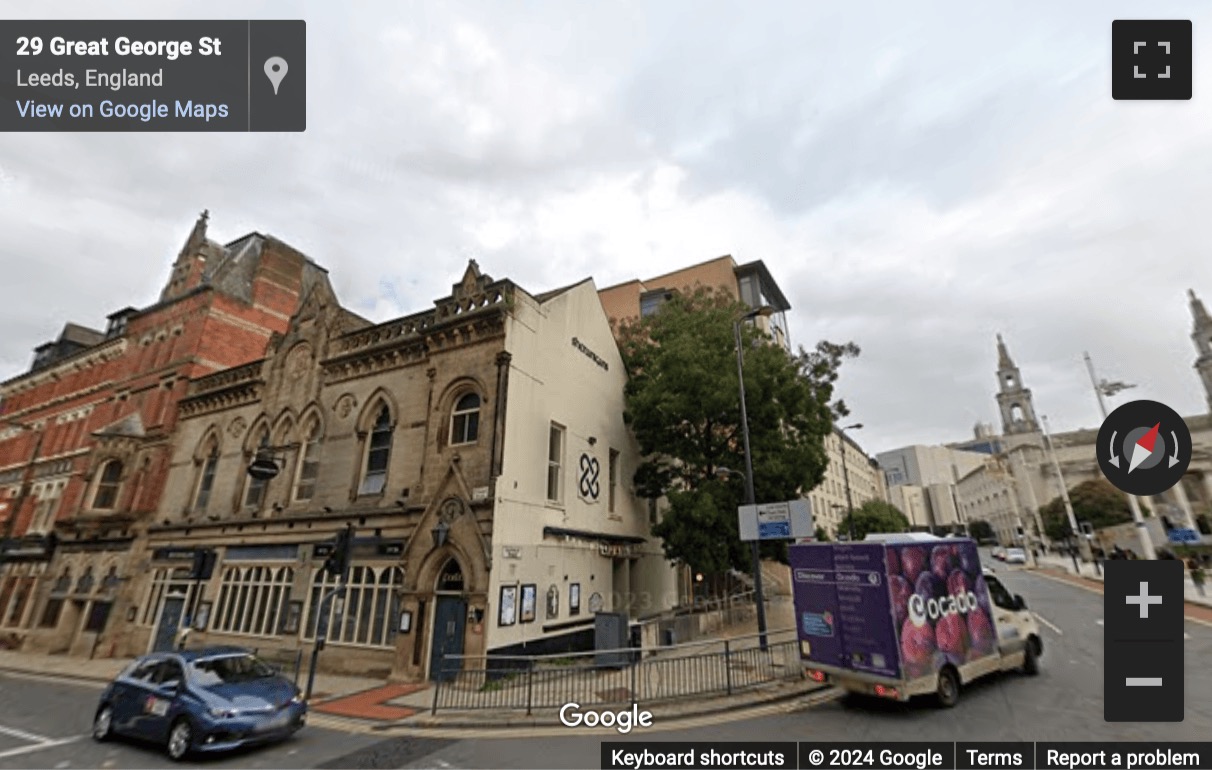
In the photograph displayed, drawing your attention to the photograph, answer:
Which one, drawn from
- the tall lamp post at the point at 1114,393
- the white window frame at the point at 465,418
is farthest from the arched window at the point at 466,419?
the tall lamp post at the point at 1114,393

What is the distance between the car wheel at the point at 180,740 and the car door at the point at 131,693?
1154 mm

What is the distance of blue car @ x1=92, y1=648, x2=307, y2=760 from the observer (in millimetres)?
8312

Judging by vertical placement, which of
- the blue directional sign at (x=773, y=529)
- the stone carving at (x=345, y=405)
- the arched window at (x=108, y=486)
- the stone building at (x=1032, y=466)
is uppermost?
the stone building at (x=1032, y=466)

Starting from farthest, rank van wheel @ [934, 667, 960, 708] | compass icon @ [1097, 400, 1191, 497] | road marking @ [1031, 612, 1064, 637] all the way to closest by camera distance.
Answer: road marking @ [1031, 612, 1064, 637] < van wheel @ [934, 667, 960, 708] < compass icon @ [1097, 400, 1191, 497]

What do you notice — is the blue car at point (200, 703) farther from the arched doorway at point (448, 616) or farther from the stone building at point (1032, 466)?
the stone building at point (1032, 466)

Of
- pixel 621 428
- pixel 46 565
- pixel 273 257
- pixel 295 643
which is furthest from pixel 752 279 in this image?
pixel 46 565

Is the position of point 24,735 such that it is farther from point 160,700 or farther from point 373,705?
point 373,705

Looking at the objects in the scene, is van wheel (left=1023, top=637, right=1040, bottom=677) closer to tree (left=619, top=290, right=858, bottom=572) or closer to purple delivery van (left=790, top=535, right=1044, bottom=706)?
purple delivery van (left=790, top=535, right=1044, bottom=706)

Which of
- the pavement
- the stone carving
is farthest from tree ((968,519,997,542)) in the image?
the stone carving

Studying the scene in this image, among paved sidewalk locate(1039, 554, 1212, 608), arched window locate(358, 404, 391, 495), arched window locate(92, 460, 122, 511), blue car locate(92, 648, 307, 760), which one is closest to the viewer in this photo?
blue car locate(92, 648, 307, 760)

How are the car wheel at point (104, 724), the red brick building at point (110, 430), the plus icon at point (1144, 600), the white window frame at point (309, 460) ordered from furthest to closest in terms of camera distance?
the red brick building at point (110, 430) < the white window frame at point (309, 460) < the car wheel at point (104, 724) < the plus icon at point (1144, 600)

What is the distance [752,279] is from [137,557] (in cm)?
3935

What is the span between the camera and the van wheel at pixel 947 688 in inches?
361

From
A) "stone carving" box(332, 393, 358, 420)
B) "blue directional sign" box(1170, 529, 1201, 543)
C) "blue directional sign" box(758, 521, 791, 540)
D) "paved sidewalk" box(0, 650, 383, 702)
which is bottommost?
"paved sidewalk" box(0, 650, 383, 702)
